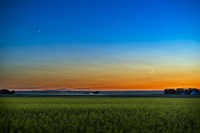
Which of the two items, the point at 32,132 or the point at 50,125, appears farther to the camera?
the point at 50,125

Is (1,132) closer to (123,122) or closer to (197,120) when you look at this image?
(123,122)

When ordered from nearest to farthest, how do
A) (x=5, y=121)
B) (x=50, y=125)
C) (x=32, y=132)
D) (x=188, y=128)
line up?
(x=32, y=132) → (x=188, y=128) → (x=50, y=125) → (x=5, y=121)

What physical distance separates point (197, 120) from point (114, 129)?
25.7 ft

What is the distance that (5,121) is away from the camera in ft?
89.2

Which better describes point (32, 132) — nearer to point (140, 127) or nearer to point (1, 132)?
point (1, 132)

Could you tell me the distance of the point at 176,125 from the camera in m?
24.4

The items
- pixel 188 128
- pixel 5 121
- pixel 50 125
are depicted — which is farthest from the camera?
pixel 5 121

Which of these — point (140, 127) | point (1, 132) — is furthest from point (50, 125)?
point (140, 127)

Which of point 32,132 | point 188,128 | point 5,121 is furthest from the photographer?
point 5,121

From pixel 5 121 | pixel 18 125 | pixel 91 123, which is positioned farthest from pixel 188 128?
pixel 5 121

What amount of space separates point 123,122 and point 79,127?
12.2 feet

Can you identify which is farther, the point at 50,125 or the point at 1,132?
the point at 50,125

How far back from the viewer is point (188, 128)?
23125 millimetres

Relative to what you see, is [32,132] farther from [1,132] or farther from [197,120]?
[197,120]
